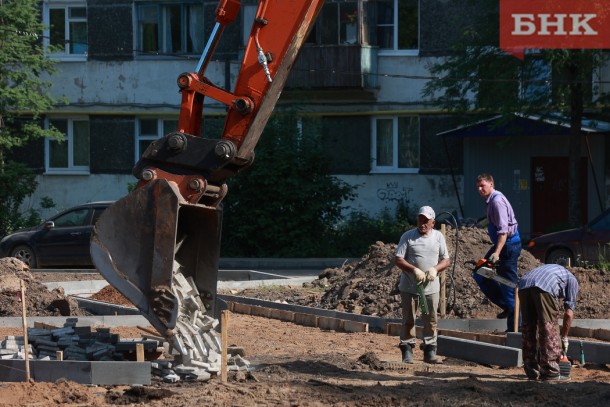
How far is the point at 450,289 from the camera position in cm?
1680

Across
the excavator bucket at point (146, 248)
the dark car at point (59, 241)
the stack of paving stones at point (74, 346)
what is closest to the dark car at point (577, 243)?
the dark car at point (59, 241)

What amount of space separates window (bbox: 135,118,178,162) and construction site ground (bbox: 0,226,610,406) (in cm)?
1802

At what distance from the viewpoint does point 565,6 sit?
24672mm

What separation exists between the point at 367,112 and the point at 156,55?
6722 millimetres

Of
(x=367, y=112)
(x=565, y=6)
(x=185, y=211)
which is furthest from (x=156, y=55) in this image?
(x=185, y=211)

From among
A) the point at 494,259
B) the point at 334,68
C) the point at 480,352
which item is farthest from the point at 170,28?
the point at 480,352

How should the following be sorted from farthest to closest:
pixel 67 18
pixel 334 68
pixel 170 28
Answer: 1. pixel 67 18
2. pixel 170 28
3. pixel 334 68

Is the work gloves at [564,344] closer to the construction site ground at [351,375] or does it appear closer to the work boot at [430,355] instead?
the construction site ground at [351,375]

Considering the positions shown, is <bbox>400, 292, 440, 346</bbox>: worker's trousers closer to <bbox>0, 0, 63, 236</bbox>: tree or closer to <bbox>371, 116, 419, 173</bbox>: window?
<bbox>0, 0, 63, 236</bbox>: tree

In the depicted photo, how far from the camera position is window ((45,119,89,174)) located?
36.3 m

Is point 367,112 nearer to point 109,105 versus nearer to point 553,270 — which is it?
point 109,105

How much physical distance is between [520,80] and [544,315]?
17.7 metres

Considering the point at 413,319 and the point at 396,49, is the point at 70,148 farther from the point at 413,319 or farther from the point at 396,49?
the point at 413,319

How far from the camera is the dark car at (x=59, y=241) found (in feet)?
85.3
